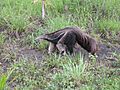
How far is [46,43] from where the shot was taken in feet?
19.9

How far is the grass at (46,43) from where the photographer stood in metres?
5.02

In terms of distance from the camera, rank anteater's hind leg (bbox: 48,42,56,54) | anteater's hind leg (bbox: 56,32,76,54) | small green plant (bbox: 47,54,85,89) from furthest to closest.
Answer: anteater's hind leg (bbox: 48,42,56,54) < anteater's hind leg (bbox: 56,32,76,54) < small green plant (bbox: 47,54,85,89)

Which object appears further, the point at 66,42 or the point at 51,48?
the point at 51,48

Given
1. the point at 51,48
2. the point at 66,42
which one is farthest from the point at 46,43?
the point at 66,42

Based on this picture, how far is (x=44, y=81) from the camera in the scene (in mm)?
5090

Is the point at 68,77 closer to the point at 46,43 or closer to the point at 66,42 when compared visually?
the point at 66,42

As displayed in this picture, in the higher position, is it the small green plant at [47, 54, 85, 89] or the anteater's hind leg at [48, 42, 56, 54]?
the anteater's hind leg at [48, 42, 56, 54]

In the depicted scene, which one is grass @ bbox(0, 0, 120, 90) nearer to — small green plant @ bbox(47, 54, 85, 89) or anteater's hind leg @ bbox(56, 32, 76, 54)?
small green plant @ bbox(47, 54, 85, 89)

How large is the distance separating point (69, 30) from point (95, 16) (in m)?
1.43

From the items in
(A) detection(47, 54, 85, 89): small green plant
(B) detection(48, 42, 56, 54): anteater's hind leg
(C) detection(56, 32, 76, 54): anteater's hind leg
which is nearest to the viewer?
(A) detection(47, 54, 85, 89): small green plant

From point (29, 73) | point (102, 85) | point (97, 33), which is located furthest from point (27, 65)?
point (97, 33)

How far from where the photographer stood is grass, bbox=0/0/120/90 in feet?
16.5

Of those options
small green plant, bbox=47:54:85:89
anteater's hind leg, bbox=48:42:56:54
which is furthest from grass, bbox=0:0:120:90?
anteater's hind leg, bbox=48:42:56:54

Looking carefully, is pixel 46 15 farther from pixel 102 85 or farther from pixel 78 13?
pixel 102 85
